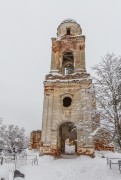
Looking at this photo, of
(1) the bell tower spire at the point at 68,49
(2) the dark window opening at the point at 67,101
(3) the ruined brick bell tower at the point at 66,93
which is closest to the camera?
(3) the ruined brick bell tower at the point at 66,93

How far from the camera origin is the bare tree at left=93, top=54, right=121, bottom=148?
11938 millimetres

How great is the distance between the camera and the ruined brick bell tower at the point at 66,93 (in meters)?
17.8

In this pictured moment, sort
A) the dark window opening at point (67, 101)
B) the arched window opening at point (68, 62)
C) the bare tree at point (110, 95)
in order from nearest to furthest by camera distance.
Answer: the bare tree at point (110, 95)
the dark window opening at point (67, 101)
the arched window opening at point (68, 62)

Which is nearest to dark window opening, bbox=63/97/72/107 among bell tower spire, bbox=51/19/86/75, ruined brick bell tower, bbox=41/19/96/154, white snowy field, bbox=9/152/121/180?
ruined brick bell tower, bbox=41/19/96/154

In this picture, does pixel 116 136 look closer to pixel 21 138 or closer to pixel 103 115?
pixel 103 115

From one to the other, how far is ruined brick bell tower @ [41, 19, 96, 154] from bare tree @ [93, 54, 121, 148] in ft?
9.12

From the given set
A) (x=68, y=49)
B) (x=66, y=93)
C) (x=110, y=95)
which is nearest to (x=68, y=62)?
(x=68, y=49)

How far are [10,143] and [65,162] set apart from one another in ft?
90.0

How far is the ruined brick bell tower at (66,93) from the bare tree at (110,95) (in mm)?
2781

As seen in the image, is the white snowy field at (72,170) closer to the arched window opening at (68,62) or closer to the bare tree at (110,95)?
the bare tree at (110,95)

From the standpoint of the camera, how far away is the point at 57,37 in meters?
22.8

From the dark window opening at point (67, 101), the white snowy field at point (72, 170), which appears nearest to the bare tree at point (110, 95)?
the white snowy field at point (72, 170)

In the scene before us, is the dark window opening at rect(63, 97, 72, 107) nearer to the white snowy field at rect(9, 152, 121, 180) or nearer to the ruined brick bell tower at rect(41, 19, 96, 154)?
the ruined brick bell tower at rect(41, 19, 96, 154)

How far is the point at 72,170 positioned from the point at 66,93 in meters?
6.63
